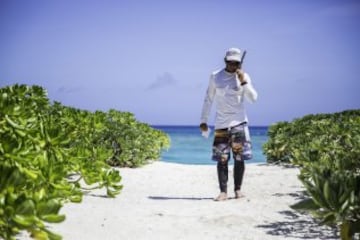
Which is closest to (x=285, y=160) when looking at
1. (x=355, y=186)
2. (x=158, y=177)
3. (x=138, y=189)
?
(x=158, y=177)

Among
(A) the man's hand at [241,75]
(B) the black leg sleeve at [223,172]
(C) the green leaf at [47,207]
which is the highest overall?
(A) the man's hand at [241,75]

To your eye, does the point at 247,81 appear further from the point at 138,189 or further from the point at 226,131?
the point at 138,189

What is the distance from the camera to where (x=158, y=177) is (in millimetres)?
8680

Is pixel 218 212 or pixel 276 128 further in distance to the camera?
pixel 276 128

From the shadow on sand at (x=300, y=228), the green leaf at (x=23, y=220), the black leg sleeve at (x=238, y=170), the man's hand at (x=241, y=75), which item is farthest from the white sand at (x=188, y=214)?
the green leaf at (x=23, y=220)

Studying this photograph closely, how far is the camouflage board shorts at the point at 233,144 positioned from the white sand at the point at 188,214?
1.75 ft

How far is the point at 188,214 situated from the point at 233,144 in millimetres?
1294

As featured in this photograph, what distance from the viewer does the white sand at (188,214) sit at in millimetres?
4406

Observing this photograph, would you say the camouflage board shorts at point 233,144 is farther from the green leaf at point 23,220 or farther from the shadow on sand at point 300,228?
the green leaf at point 23,220

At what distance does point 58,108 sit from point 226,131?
2.83 meters

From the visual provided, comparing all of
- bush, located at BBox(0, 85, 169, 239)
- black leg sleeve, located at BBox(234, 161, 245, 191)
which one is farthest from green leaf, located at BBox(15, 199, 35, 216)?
black leg sleeve, located at BBox(234, 161, 245, 191)

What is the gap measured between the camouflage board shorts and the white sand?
0.53 m

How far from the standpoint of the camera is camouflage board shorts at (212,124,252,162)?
20.4 feet

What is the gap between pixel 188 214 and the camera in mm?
5250
